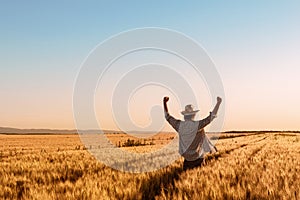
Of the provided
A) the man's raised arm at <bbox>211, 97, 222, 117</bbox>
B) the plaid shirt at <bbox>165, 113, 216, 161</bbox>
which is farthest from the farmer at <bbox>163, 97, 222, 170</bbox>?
the man's raised arm at <bbox>211, 97, 222, 117</bbox>

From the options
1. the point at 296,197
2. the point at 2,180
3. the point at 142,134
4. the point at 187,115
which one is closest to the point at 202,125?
the point at 187,115

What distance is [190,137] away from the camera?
927 cm

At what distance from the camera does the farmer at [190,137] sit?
29.4 ft

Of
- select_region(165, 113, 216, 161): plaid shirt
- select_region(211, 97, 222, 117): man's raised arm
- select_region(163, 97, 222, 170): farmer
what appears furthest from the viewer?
select_region(165, 113, 216, 161): plaid shirt

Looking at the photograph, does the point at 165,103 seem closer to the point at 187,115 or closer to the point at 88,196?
the point at 187,115

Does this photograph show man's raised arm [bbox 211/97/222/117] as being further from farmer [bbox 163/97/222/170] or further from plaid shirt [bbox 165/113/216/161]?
plaid shirt [bbox 165/113/216/161]

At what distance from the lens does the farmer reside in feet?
29.4

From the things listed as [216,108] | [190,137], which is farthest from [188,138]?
[216,108]

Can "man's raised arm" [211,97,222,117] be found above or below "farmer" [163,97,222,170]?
above

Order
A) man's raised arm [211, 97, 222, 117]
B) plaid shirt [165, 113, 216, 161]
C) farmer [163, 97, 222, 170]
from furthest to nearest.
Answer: plaid shirt [165, 113, 216, 161], farmer [163, 97, 222, 170], man's raised arm [211, 97, 222, 117]

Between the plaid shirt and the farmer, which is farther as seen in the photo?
the plaid shirt

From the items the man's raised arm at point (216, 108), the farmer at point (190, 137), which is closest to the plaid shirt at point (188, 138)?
the farmer at point (190, 137)

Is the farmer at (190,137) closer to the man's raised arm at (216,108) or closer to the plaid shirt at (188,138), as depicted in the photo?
the plaid shirt at (188,138)

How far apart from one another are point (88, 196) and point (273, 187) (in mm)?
2635
